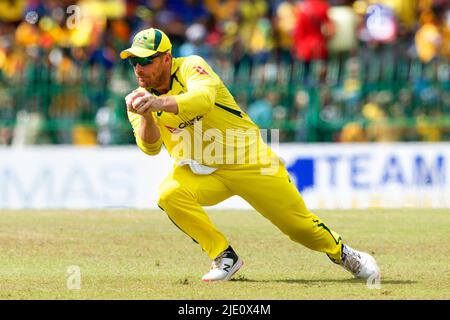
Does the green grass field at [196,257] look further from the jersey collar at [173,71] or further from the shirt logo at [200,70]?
the shirt logo at [200,70]

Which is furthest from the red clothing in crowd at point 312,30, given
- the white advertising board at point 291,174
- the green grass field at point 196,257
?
the green grass field at point 196,257

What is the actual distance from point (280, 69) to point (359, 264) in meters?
10.3

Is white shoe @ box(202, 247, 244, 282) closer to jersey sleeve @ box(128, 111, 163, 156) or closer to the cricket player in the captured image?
the cricket player

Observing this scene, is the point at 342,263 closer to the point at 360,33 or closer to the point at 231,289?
the point at 231,289

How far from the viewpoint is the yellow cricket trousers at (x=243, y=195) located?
9492 millimetres

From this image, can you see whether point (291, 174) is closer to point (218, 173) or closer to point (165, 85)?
point (218, 173)

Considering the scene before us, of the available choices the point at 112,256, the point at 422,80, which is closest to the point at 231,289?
the point at 112,256

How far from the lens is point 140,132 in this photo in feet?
31.4

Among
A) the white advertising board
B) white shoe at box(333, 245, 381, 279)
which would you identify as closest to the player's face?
white shoe at box(333, 245, 381, 279)

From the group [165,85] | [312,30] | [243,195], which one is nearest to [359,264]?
[243,195]

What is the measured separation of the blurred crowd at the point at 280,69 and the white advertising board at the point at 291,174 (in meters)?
0.54

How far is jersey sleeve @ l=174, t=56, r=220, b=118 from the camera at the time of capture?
29.0 ft
